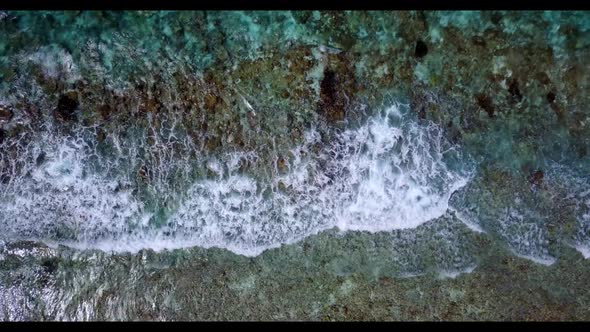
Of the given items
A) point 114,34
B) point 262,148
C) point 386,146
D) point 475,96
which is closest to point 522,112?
point 475,96

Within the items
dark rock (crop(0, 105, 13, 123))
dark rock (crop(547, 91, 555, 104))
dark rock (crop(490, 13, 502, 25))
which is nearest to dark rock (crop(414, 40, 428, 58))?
dark rock (crop(490, 13, 502, 25))

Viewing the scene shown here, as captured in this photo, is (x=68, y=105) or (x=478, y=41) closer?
(x=478, y=41)

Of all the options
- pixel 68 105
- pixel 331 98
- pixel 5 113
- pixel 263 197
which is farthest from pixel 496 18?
pixel 5 113

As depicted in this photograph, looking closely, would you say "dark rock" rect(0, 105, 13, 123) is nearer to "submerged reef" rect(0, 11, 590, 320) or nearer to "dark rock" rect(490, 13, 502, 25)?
"submerged reef" rect(0, 11, 590, 320)

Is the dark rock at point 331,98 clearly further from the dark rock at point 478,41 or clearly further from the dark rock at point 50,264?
the dark rock at point 50,264

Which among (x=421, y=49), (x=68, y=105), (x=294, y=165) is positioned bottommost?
(x=294, y=165)

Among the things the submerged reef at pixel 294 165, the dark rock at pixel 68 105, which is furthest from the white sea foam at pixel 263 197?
the dark rock at pixel 68 105

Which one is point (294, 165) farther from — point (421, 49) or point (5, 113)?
point (5, 113)
